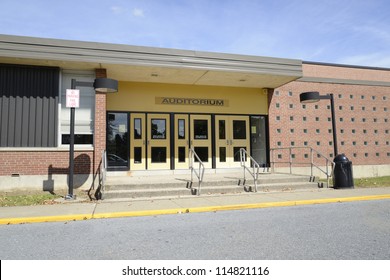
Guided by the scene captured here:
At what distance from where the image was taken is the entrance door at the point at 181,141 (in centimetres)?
1363

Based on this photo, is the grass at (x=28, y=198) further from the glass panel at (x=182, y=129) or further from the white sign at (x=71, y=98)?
the glass panel at (x=182, y=129)

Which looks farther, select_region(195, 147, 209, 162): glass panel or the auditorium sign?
select_region(195, 147, 209, 162): glass panel

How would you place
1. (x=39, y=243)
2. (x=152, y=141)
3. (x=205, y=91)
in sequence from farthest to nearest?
(x=205, y=91)
(x=152, y=141)
(x=39, y=243)

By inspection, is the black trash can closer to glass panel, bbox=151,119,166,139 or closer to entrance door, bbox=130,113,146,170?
glass panel, bbox=151,119,166,139

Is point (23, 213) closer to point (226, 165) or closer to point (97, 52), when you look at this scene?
point (97, 52)

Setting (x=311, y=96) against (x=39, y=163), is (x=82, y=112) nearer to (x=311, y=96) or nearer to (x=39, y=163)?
(x=39, y=163)

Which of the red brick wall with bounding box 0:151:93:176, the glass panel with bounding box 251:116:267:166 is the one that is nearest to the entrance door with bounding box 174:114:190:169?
the glass panel with bounding box 251:116:267:166

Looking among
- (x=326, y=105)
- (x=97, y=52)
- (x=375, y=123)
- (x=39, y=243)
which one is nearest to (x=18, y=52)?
(x=97, y=52)

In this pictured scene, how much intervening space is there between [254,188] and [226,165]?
3.97 m

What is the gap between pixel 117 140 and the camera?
514 inches

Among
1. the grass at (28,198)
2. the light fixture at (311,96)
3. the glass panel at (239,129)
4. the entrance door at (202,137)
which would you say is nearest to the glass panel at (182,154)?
the entrance door at (202,137)

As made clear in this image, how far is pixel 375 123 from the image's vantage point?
55.3ft

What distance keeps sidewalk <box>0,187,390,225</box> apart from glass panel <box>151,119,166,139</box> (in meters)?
4.87

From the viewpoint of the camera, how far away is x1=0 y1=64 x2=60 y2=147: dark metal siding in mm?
10641
